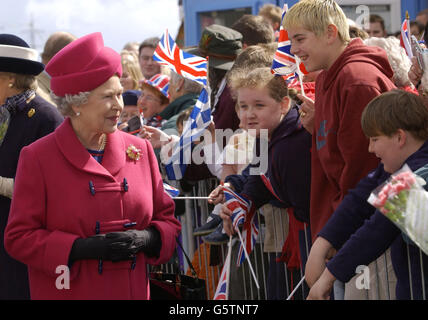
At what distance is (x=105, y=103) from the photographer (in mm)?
3930

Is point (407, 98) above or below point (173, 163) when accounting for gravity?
above

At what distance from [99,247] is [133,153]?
567mm

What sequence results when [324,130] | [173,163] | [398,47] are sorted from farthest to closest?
[173,163]
[398,47]
[324,130]

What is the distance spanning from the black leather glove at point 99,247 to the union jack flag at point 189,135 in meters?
1.98

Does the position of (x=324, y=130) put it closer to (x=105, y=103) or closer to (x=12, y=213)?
(x=105, y=103)

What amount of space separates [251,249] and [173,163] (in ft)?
3.37

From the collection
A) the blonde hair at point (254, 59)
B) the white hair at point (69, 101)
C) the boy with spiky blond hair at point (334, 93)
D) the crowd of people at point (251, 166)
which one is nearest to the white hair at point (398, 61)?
the crowd of people at point (251, 166)

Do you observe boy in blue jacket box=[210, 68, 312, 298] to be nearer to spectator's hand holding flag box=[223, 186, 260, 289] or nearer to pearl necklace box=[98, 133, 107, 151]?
spectator's hand holding flag box=[223, 186, 260, 289]

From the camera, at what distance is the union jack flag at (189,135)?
18.4 feet

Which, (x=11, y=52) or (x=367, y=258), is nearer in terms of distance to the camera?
(x=367, y=258)

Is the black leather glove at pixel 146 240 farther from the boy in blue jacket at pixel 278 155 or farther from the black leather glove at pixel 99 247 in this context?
the boy in blue jacket at pixel 278 155

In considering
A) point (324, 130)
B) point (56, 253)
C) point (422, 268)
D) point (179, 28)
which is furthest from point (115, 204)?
point (179, 28)

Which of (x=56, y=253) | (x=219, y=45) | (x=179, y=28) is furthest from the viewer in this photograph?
(x=179, y=28)

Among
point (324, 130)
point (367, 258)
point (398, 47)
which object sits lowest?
point (367, 258)
